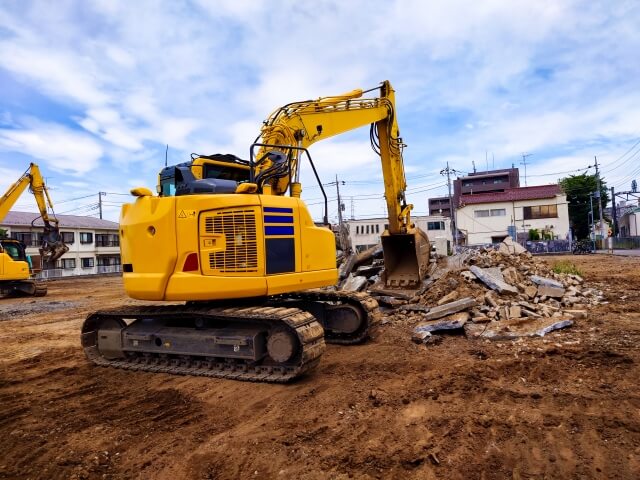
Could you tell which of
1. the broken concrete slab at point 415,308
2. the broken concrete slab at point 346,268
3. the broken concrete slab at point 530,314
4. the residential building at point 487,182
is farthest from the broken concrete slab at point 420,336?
the residential building at point 487,182

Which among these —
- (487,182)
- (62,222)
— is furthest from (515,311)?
(487,182)

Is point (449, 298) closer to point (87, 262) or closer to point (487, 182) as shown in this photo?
point (87, 262)

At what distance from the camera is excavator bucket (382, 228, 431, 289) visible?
10.0 m

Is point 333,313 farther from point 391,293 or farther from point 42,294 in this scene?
point 42,294

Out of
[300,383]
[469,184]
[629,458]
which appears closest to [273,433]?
[300,383]

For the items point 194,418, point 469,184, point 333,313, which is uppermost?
point 469,184

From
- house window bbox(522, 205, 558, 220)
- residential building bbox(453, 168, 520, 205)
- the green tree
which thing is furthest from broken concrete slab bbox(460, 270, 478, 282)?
residential building bbox(453, 168, 520, 205)

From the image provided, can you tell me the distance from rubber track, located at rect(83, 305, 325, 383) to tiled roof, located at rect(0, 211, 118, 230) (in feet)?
115

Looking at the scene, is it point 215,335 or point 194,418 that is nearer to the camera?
point 194,418

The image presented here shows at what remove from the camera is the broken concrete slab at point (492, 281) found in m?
8.66

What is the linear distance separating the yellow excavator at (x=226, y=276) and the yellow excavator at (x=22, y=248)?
14702 millimetres

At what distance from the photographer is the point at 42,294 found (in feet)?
63.1

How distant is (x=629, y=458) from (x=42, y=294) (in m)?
21.4

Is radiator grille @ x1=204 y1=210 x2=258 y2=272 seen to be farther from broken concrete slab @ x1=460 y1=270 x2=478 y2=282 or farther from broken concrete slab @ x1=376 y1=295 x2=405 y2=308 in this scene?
broken concrete slab @ x1=460 y1=270 x2=478 y2=282
